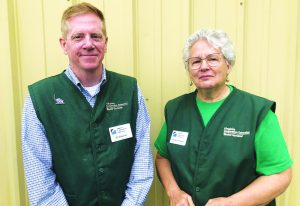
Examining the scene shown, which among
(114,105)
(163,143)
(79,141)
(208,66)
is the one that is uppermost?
(208,66)

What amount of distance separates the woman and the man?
258 millimetres

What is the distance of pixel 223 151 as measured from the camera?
1.43 metres

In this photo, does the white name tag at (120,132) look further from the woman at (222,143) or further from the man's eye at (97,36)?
the man's eye at (97,36)

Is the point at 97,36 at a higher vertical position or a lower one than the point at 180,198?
higher

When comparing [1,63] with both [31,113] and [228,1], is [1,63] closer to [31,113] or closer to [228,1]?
[31,113]

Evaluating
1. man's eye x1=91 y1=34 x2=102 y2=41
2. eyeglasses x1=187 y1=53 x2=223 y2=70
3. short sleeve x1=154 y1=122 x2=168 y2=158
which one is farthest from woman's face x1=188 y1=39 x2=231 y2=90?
man's eye x1=91 y1=34 x2=102 y2=41

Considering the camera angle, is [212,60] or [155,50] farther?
[155,50]

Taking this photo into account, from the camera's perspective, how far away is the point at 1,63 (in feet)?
5.71

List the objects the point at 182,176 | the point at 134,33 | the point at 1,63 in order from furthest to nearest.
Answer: the point at 134,33, the point at 1,63, the point at 182,176

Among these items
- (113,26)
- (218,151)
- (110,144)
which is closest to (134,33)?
(113,26)

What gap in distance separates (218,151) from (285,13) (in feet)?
3.44

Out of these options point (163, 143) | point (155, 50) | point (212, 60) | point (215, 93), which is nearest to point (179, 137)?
point (163, 143)

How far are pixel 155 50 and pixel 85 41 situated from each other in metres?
0.61

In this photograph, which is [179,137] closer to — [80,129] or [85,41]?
[80,129]
